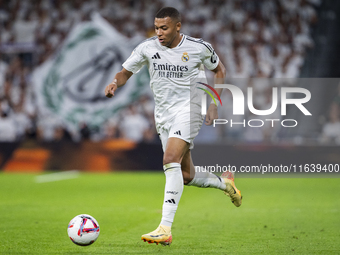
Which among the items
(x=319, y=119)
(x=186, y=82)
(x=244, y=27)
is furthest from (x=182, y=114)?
(x=244, y=27)

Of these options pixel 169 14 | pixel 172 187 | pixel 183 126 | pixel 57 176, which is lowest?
pixel 57 176

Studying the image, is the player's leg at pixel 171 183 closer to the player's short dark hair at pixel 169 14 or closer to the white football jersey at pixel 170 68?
the white football jersey at pixel 170 68

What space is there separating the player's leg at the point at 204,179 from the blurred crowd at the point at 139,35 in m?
9.72

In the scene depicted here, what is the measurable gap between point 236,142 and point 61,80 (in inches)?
220

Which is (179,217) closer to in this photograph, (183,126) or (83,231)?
(183,126)

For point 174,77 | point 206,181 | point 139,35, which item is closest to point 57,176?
point 139,35

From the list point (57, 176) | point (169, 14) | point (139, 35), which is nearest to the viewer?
point (169, 14)

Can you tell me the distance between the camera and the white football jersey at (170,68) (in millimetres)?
5594

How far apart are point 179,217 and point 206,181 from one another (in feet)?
5.04

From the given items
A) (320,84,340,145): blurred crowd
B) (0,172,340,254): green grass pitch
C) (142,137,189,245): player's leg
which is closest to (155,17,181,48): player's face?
(142,137,189,245): player's leg

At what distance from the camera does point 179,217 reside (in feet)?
24.5

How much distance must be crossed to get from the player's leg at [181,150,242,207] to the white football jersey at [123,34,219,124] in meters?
0.58

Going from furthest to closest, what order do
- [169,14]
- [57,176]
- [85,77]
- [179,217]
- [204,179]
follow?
[85,77] → [57,176] → [179,217] → [204,179] → [169,14]

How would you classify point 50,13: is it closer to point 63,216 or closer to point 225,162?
point 225,162
